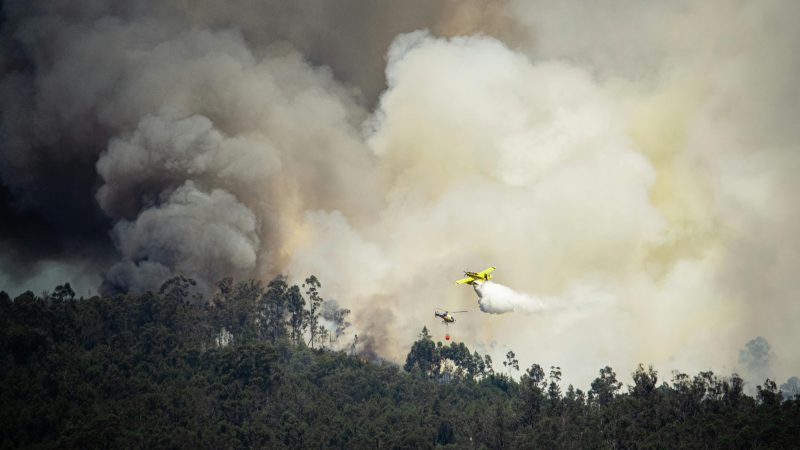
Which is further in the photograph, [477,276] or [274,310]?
[274,310]

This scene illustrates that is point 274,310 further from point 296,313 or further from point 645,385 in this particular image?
point 645,385

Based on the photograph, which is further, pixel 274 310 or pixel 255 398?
pixel 274 310

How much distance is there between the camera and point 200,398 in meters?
126

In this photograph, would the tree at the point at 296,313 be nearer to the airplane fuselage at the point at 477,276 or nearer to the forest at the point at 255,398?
the forest at the point at 255,398

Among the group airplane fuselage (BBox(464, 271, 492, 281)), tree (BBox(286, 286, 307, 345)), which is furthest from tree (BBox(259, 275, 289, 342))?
airplane fuselage (BBox(464, 271, 492, 281))

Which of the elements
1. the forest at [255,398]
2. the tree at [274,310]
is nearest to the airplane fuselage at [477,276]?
the forest at [255,398]

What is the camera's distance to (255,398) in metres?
132

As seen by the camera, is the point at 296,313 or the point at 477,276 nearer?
the point at 477,276

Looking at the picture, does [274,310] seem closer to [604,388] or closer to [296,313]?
[296,313]

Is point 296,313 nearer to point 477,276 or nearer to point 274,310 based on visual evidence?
point 274,310

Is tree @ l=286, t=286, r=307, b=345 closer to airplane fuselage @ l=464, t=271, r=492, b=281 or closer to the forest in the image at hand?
the forest

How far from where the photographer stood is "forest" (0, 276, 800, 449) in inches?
4427

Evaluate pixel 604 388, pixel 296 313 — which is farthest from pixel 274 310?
pixel 604 388

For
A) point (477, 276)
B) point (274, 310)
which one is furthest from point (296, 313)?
point (477, 276)
